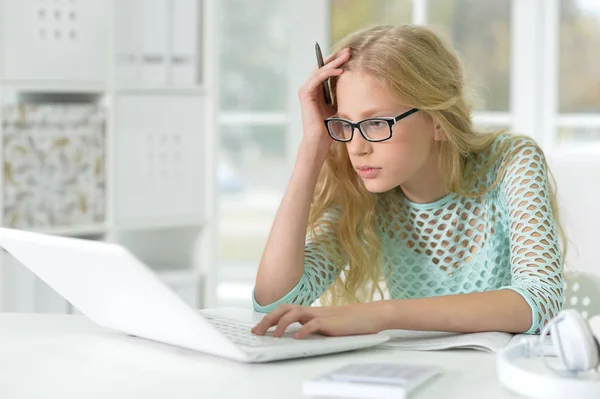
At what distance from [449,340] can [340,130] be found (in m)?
0.51

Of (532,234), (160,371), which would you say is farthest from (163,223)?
(160,371)

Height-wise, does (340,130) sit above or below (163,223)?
above

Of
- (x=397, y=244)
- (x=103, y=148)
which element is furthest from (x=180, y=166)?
(x=397, y=244)

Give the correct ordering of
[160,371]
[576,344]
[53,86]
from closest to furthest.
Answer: [576,344]
[160,371]
[53,86]

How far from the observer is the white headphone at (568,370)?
0.93 metres

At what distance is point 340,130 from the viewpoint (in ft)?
5.45

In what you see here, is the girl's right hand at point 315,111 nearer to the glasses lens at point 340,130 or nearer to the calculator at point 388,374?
the glasses lens at point 340,130

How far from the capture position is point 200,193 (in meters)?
3.29

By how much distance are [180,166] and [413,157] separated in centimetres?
170

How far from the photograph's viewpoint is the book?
122 cm

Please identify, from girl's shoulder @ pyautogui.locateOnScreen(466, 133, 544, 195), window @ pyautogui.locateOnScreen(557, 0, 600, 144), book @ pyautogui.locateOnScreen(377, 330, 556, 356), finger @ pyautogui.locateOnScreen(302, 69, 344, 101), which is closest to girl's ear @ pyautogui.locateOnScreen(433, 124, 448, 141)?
girl's shoulder @ pyautogui.locateOnScreen(466, 133, 544, 195)

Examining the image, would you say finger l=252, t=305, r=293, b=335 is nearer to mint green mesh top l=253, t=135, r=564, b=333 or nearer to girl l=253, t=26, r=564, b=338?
girl l=253, t=26, r=564, b=338

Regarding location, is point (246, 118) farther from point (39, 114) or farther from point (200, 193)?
point (39, 114)

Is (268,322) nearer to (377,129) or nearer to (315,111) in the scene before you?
(377,129)
